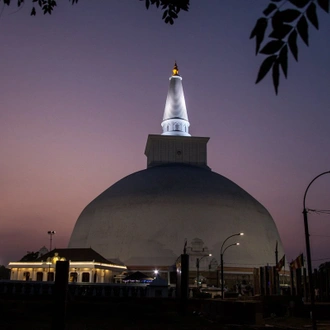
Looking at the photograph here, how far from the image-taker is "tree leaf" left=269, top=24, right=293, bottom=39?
438cm

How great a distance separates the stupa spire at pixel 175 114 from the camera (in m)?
91.6

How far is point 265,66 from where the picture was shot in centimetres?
442

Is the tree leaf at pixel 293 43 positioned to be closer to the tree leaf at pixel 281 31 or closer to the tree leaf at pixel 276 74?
the tree leaf at pixel 281 31

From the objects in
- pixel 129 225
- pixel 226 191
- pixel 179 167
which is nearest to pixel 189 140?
pixel 179 167

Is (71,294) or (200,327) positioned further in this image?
(71,294)

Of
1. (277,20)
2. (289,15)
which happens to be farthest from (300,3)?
(277,20)

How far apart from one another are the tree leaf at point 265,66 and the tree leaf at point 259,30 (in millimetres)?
214

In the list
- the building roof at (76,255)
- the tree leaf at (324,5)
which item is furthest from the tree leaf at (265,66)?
the building roof at (76,255)

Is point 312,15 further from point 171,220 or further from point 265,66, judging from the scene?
point 171,220

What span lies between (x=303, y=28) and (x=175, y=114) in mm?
88175

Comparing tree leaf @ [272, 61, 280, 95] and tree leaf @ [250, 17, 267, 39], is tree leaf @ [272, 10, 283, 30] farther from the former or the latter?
tree leaf @ [272, 61, 280, 95]

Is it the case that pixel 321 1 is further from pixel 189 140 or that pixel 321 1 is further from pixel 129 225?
pixel 189 140

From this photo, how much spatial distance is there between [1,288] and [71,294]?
739 cm

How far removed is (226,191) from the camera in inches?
3174
